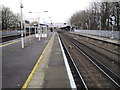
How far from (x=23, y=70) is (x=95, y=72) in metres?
4.44

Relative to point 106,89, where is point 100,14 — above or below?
above

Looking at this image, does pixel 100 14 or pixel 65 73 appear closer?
pixel 65 73

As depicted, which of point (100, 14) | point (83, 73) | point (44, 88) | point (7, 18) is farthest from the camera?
point (7, 18)

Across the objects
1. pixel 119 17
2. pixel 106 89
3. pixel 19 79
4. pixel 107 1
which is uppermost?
pixel 107 1

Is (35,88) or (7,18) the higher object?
(7,18)

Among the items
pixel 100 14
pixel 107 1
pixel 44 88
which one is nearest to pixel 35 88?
pixel 44 88

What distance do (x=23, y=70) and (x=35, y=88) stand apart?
295 cm

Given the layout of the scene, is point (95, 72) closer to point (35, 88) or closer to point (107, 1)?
point (35, 88)

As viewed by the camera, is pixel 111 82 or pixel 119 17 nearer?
pixel 111 82

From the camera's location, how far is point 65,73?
28.3 ft

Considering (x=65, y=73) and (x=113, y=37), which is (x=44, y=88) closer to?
(x=65, y=73)

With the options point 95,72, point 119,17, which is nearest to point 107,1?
point 119,17

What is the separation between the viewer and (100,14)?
198 ft

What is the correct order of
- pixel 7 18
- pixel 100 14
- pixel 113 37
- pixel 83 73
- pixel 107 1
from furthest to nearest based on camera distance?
pixel 7 18 → pixel 100 14 → pixel 107 1 → pixel 113 37 → pixel 83 73
